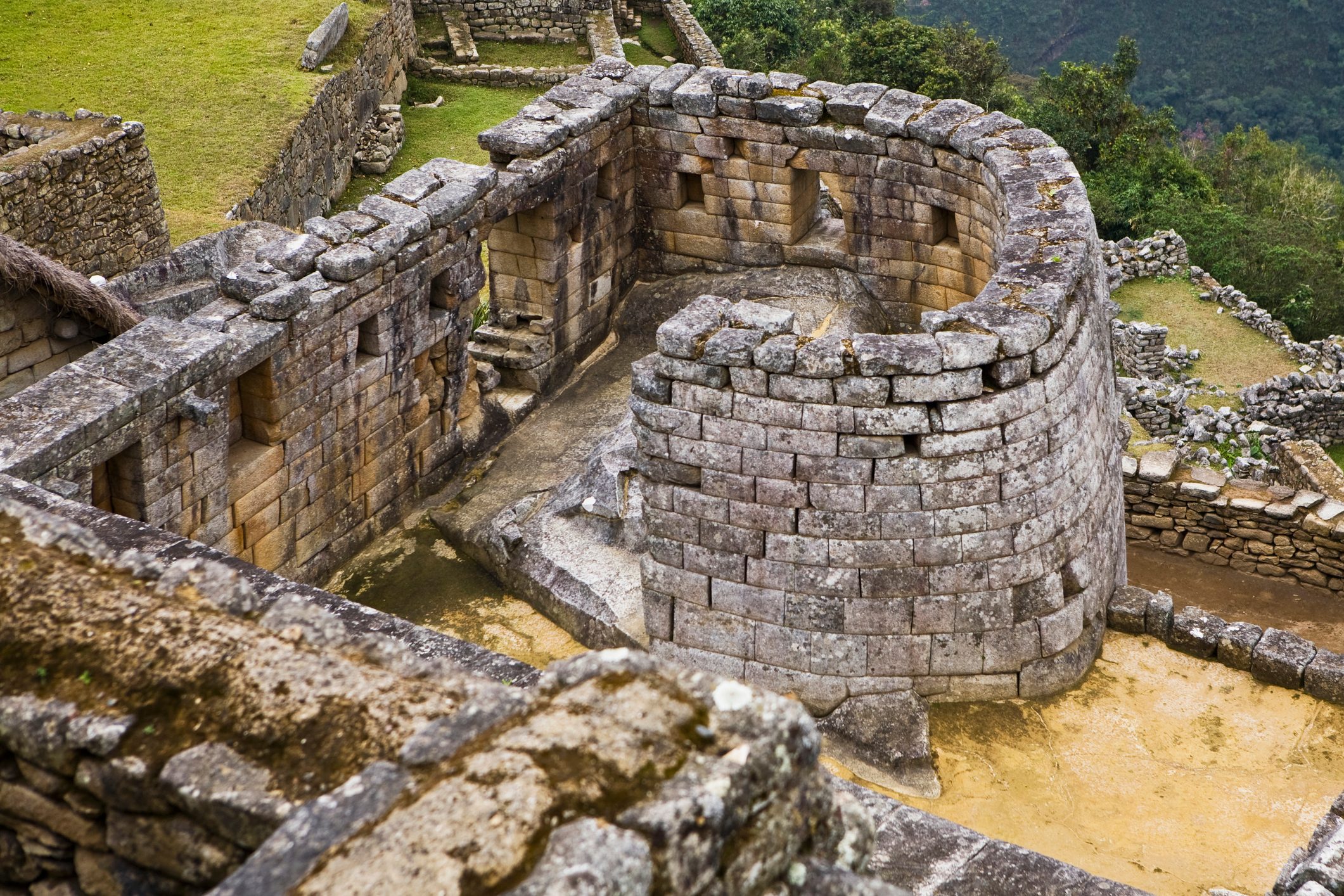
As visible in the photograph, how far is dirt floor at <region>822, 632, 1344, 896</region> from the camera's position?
8.67 m

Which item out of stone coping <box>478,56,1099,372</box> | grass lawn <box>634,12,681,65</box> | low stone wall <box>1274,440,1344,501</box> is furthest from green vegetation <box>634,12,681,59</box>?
→ stone coping <box>478,56,1099,372</box>

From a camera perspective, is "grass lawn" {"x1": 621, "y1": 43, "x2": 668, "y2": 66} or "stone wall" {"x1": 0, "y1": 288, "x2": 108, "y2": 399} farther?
"grass lawn" {"x1": 621, "y1": 43, "x2": 668, "y2": 66}

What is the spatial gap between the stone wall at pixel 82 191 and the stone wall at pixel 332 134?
1.51 m

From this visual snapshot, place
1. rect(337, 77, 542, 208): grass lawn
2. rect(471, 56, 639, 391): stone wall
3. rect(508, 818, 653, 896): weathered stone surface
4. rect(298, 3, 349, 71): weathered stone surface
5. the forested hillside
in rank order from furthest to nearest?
1. the forested hillside
2. rect(337, 77, 542, 208): grass lawn
3. rect(298, 3, 349, 71): weathered stone surface
4. rect(471, 56, 639, 391): stone wall
5. rect(508, 818, 653, 896): weathered stone surface

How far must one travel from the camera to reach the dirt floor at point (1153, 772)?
867 centimetres

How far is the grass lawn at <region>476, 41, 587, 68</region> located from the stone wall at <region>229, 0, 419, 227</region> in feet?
6.34

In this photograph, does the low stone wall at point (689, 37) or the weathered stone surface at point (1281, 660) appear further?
the low stone wall at point (689, 37)

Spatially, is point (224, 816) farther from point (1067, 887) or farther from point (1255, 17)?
point (1255, 17)

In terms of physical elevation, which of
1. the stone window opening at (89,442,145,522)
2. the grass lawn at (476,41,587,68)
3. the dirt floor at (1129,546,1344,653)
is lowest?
the dirt floor at (1129,546,1344,653)

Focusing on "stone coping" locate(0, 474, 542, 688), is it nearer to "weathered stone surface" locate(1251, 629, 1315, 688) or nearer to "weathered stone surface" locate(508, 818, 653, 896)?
"weathered stone surface" locate(508, 818, 653, 896)

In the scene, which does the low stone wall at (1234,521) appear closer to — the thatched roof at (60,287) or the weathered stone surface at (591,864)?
the thatched roof at (60,287)

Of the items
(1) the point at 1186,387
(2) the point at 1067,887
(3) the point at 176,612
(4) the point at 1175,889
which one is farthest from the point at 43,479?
(1) the point at 1186,387

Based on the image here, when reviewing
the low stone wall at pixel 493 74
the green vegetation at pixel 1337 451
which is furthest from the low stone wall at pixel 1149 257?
the low stone wall at pixel 493 74

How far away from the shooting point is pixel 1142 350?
25.3 m
